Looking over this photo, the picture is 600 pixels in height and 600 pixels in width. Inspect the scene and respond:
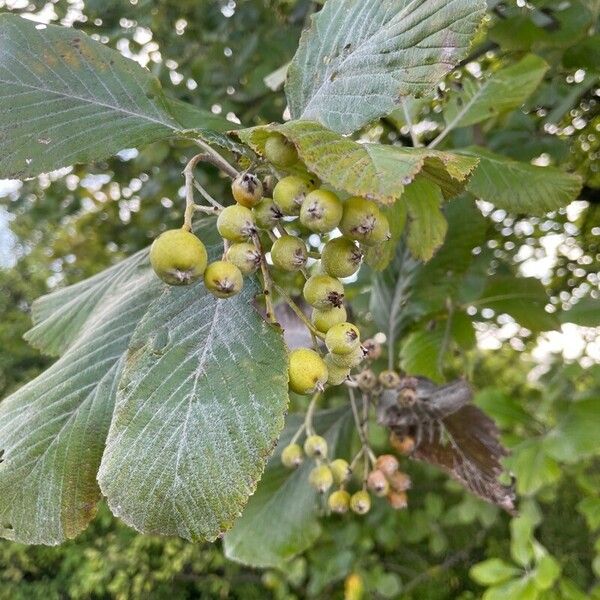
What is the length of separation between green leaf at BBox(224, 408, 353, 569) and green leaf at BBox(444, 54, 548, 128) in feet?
2.43

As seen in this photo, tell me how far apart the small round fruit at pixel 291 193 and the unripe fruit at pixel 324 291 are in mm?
77

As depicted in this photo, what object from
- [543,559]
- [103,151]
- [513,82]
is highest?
[103,151]

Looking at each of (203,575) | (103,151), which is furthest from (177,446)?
(203,575)

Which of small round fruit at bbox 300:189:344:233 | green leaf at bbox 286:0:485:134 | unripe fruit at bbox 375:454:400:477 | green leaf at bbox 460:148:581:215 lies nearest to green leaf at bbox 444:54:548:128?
green leaf at bbox 460:148:581:215


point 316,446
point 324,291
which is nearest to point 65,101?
point 324,291

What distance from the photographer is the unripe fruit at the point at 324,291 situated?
2.13 feet

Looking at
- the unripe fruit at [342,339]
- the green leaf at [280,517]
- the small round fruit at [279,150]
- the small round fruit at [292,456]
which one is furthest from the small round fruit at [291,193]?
the green leaf at [280,517]

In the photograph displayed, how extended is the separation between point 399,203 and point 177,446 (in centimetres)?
52

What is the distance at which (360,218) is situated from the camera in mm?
592

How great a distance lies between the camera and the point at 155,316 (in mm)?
745

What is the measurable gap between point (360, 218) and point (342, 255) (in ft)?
0.17

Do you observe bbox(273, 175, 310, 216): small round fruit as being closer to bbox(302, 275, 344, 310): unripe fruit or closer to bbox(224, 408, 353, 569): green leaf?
bbox(302, 275, 344, 310): unripe fruit

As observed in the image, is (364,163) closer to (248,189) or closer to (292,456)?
(248,189)

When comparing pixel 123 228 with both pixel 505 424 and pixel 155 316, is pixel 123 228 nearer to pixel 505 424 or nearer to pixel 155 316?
pixel 505 424
